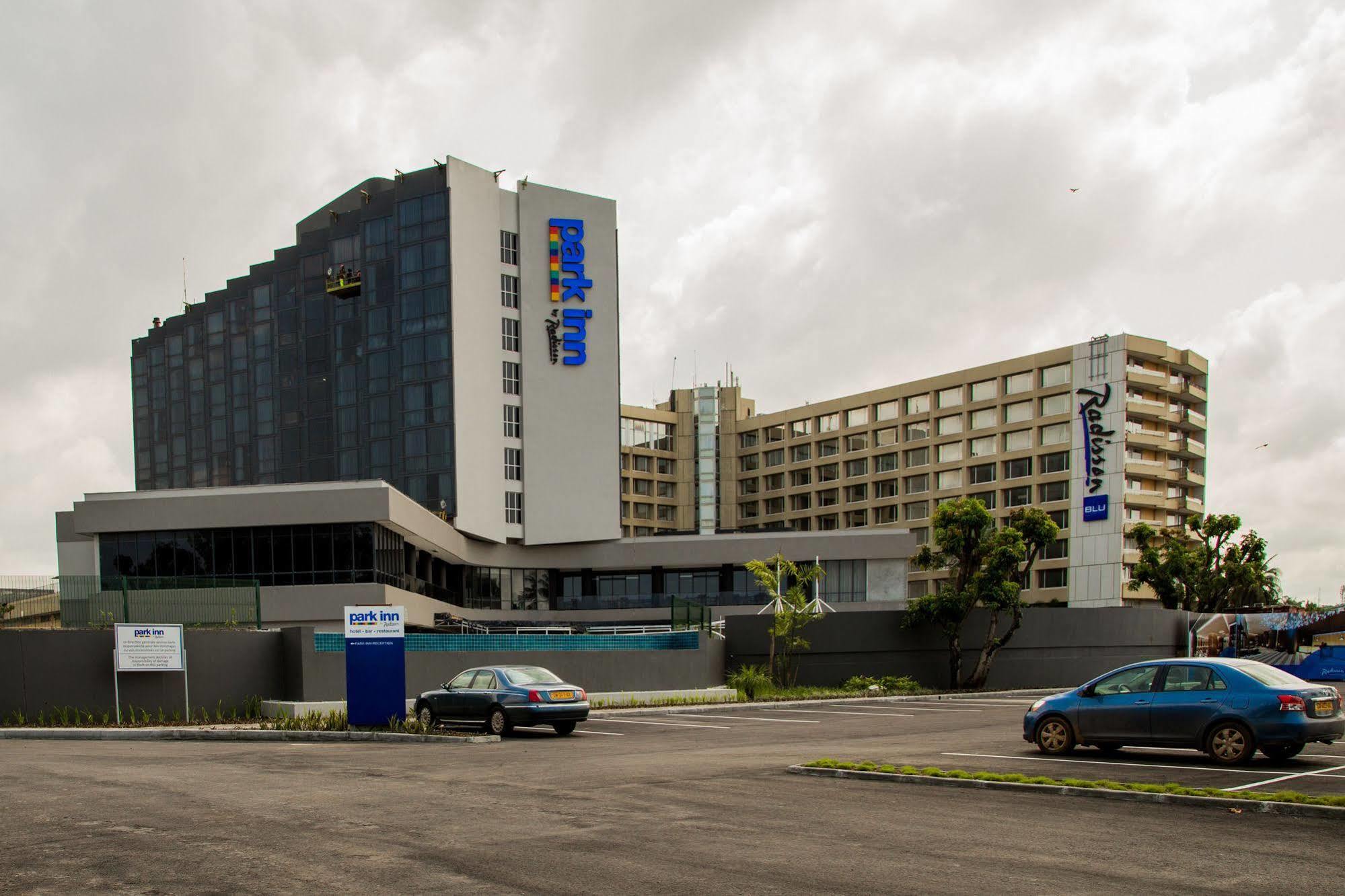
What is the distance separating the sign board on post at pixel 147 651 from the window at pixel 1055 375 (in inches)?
2920

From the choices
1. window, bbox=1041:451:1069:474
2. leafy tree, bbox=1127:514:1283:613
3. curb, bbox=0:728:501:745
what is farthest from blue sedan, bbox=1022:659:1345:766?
window, bbox=1041:451:1069:474

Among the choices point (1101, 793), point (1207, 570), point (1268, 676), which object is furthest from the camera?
point (1207, 570)

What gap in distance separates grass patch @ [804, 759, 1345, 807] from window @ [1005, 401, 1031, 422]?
80.2 meters

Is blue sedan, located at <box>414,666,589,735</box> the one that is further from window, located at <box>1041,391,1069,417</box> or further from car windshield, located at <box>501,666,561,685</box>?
window, located at <box>1041,391,1069,417</box>

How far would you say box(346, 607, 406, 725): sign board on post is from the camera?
79.8ft

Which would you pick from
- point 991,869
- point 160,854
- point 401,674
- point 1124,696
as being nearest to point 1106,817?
point 991,869

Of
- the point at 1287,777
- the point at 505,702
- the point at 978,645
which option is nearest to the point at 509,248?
the point at 978,645

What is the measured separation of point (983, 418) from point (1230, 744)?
81.9 meters

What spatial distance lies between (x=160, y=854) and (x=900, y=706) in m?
26.9

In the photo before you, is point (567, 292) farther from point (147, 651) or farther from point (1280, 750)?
point (1280, 750)

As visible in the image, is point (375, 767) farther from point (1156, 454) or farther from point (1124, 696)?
point (1156, 454)

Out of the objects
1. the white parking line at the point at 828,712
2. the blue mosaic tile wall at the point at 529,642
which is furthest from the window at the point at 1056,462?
the white parking line at the point at 828,712

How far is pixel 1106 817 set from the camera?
1203 centimetres

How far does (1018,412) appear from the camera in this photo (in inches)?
3681
